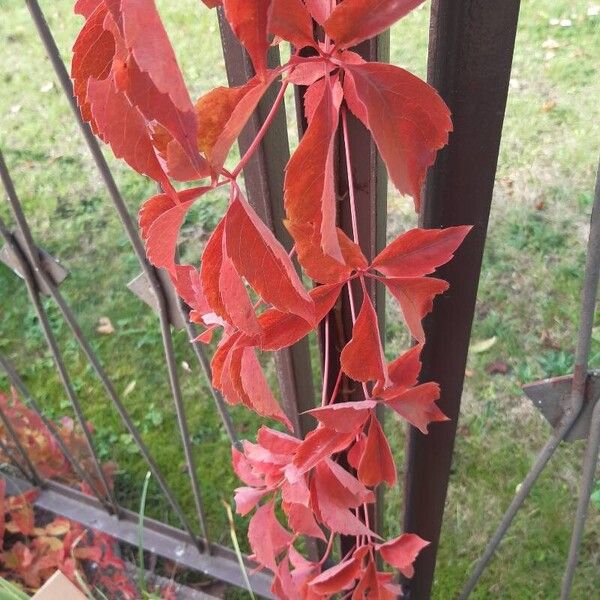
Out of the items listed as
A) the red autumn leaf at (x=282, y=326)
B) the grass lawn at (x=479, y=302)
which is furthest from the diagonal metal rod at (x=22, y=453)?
the red autumn leaf at (x=282, y=326)

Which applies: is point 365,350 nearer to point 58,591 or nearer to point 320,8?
point 320,8

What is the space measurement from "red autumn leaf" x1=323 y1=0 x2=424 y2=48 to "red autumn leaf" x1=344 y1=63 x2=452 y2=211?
0.04 m

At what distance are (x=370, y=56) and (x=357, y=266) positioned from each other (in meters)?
0.21

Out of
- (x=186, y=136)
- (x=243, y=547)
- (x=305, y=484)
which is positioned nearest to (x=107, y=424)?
(x=243, y=547)

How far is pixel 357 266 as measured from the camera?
1.45 feet

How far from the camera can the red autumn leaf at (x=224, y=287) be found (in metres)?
0.39

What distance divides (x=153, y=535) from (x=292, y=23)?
1.46 m

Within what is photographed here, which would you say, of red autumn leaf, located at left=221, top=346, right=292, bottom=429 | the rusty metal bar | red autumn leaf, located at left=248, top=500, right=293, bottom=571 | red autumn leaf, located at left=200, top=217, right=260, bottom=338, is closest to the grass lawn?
the rusty metal bar

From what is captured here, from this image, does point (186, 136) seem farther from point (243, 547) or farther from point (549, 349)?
point (549, 349)

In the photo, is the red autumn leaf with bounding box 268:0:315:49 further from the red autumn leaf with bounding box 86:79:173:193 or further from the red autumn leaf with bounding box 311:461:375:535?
the red autumn leaf with bounding box 311:461:375:535

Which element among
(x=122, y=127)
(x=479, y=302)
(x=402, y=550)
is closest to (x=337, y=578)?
(x=402, y=550)

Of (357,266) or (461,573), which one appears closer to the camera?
(357,266)

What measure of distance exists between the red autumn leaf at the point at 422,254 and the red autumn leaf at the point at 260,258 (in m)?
0.12

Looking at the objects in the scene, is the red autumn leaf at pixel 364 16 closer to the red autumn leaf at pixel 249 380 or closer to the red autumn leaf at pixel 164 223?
the red autumn leaf at pixel 164 223
